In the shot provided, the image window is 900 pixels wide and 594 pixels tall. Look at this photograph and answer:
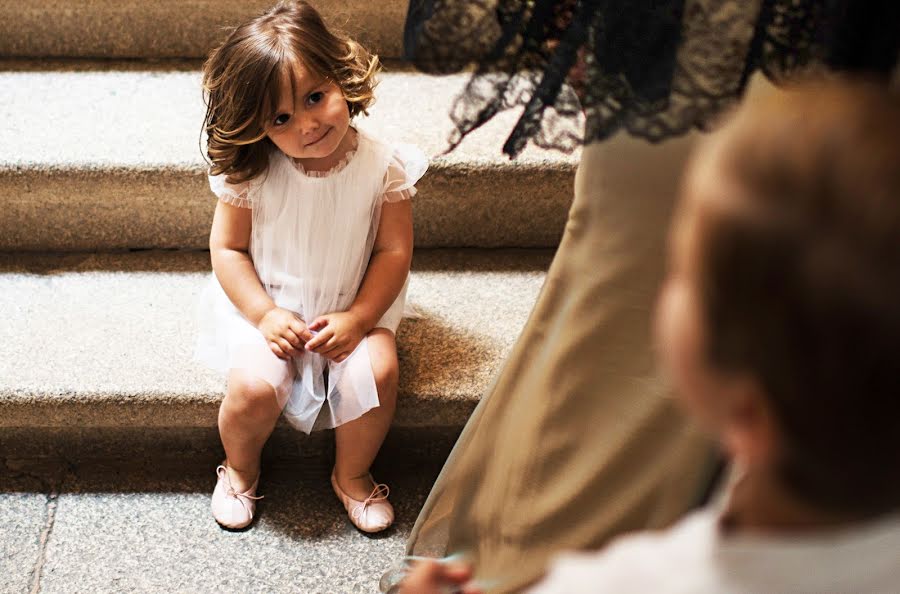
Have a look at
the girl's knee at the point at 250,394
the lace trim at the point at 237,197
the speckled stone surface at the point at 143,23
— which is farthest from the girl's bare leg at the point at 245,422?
the speckled stone surface at the point at 143,23

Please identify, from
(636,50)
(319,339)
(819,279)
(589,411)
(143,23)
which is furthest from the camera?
(143,23)

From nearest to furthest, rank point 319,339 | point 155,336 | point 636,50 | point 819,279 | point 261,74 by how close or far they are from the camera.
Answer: point 819,279, point 636,50, point 261,74, point 319,339, point 155,336

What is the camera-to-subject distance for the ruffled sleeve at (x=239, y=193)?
1.47 meters

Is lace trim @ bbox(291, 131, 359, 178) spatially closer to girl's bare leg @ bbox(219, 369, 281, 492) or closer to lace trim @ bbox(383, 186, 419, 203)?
lace trim @ bbox(383, 186, 419, 203)

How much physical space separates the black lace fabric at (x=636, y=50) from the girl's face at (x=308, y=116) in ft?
2.04

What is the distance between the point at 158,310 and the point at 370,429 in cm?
43

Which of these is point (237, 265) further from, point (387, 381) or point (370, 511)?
point (370, 511)

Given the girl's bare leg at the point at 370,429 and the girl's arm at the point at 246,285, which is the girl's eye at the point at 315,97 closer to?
the girl's arm at the point at 246,285

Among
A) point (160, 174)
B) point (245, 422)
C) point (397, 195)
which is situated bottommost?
point (245, 422)

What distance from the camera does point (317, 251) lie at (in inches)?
58.4

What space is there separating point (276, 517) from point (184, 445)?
0.22m

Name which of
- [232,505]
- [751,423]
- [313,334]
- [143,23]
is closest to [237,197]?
[313,334]

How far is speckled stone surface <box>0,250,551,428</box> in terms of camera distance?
149 centimetres

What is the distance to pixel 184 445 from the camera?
1.64 m
